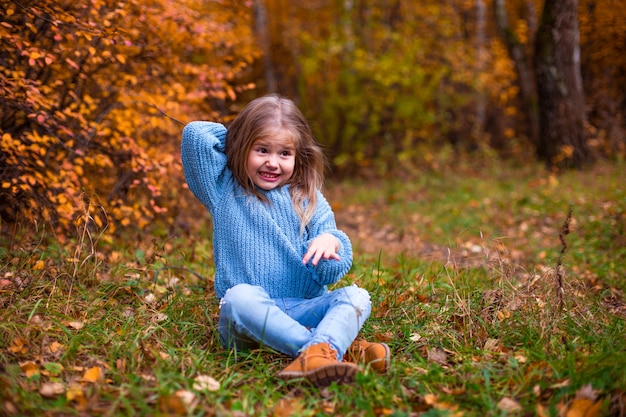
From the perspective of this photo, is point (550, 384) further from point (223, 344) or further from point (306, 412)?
point (223, 344)

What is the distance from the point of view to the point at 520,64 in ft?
32.6

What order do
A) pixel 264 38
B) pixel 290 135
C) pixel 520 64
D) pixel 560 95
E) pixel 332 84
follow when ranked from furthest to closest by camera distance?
pixel 520 64 < pixel 264 38 < pixel 332 84 < pixel 560 95 < pixel 290 135

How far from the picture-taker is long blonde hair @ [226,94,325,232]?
106 inches

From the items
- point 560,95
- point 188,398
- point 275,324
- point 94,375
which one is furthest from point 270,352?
point 560,95

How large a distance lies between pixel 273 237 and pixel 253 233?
0.30 feet

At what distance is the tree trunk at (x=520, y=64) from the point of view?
9.65 m

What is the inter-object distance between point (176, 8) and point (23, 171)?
5.20 ft

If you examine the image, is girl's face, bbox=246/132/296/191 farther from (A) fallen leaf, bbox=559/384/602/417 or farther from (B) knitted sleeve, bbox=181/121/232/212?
(A) fallen leaf, bbox=559/384/602/417

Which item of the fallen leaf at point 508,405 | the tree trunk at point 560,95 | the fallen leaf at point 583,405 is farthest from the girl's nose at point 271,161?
the tree trunk at point 560,95

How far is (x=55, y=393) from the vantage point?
2059 mm

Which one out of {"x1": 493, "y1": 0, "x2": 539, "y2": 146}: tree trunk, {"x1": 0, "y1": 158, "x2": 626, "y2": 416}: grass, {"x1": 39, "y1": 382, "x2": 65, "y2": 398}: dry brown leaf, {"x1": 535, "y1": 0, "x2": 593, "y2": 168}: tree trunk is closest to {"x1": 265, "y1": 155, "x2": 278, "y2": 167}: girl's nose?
{"x1": 0, "y1": 158, "x2": 626, "y2": 416}: grass

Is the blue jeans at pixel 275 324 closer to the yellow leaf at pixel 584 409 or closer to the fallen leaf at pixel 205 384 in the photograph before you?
the fallen leaf at pixel 205 384

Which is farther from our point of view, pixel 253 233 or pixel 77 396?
pixel 253 233

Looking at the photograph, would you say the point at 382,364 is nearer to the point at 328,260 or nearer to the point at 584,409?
the point at 328,260
